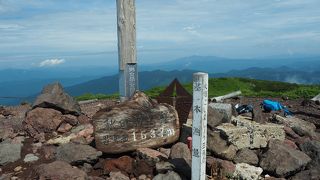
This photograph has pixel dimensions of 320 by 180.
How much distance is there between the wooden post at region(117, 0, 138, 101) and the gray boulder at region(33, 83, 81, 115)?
2405 millimetres

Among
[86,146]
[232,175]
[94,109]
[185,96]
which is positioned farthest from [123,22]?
[94,109]

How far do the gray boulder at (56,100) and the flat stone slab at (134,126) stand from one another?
2747 millimetres

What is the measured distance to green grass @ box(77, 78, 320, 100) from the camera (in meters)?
20.9

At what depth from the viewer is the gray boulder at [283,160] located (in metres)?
9.02

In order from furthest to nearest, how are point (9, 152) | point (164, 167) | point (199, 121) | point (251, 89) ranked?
point (251, 89)
point (9, 152)
point (164, 167)
point (199, 121)

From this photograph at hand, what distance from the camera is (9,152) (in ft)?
32.1

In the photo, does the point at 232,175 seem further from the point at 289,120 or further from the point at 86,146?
the point at 289,120

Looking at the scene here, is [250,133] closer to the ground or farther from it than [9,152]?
farther from it

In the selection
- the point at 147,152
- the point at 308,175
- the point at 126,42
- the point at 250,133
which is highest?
the point at 126,42

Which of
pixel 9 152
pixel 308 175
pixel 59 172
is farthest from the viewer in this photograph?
pixel 9 152

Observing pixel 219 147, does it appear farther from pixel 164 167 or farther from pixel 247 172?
pixel 164 167

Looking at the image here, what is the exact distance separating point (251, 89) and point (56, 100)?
15685mm

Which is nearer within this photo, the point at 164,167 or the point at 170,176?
the point at 170,176

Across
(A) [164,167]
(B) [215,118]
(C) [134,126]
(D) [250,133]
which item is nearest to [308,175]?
(D) [250,133]
